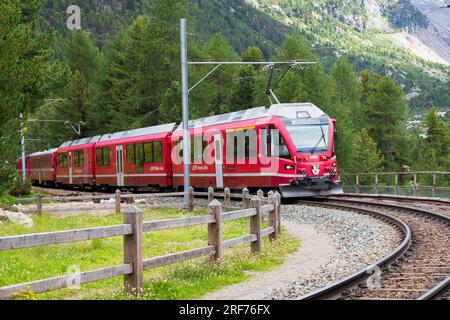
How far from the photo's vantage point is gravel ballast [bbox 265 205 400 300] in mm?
10125

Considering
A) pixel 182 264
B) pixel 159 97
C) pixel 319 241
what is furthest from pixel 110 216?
pixel 159 97

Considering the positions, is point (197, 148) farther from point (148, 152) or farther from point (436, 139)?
point (436, 139)

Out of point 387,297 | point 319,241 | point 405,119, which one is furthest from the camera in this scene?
point 405,119

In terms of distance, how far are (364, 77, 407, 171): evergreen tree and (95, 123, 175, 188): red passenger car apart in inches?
1895

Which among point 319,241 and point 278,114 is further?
→ point 278,114

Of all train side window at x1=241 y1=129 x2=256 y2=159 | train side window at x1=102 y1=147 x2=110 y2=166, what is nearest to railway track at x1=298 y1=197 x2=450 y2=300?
train side window at x1=241 y1=129 x2=256 y2=159

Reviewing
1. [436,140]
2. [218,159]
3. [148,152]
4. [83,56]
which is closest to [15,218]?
[218,159]

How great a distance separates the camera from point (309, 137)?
1003 inches

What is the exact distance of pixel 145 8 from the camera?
58.3 meters

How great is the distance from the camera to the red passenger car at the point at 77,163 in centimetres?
4347

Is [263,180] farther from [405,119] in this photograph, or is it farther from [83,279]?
[405,119]

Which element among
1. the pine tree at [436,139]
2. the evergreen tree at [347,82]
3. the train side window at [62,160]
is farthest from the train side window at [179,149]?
the pine tree at [436,139]
